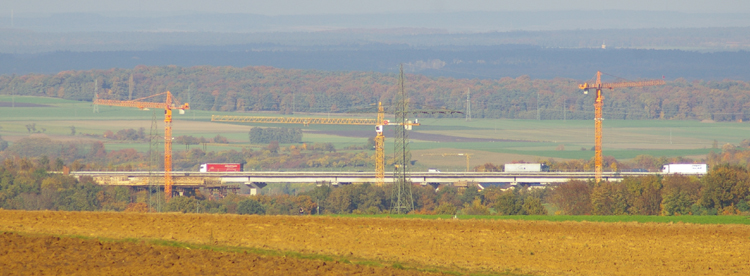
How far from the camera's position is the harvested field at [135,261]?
22609 millimetres

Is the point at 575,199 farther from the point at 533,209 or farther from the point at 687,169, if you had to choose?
the point at 687,169

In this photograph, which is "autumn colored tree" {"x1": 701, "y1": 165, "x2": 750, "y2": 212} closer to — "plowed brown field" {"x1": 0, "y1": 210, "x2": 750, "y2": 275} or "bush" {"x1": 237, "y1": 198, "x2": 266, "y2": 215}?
"plowed brown field" {"x1": 0, "y1": 210, "x2": 750, "y2": 275}

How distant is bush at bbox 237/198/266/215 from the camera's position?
83.6 metres

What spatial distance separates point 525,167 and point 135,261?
119m

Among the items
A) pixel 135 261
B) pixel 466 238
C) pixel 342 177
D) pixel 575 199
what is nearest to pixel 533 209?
pixel 575 199

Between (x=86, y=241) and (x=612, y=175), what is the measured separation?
107 m

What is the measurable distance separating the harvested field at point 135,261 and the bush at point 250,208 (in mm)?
56359

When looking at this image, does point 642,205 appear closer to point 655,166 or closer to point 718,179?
point 718,179

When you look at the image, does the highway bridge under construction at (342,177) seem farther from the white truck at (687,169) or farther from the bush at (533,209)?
the bush at (533,209)

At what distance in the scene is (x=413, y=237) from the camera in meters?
34.3

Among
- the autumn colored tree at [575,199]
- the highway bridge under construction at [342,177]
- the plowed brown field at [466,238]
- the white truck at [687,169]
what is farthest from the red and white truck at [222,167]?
the plowed brown field at [466,238]

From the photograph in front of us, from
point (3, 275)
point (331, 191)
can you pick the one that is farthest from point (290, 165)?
point (3, 275)

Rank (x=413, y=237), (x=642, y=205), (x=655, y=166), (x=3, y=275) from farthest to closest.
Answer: (x=655, y=166) → (x=642, y=205) → (x=413, y=237) → (x=3, y=275)

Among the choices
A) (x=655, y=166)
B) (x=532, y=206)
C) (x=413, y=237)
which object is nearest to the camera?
(x=413, y=237)
